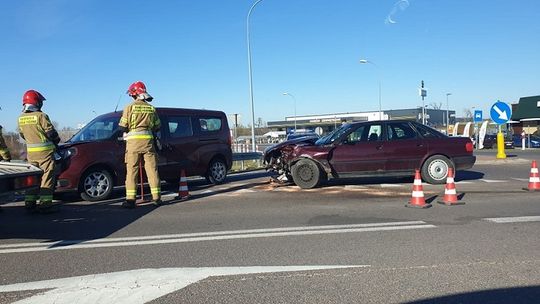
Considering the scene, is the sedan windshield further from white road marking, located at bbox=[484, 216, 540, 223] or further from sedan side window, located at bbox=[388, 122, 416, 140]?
white road marking, located at bbox=[484, 216, 540, 223]

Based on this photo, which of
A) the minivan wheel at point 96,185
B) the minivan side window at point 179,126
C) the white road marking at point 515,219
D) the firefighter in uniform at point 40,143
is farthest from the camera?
the minivan side window at point 179,126

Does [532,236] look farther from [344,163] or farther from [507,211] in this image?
[344,163]

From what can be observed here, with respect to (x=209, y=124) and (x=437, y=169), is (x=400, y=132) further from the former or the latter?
(x=209, y=124)

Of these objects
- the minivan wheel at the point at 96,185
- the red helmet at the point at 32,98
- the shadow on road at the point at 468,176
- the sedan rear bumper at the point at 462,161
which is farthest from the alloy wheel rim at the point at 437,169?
the red helmet at the point at 32,98

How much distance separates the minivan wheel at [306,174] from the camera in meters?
10.5

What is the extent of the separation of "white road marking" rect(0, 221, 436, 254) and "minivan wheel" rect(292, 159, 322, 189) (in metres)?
4.02

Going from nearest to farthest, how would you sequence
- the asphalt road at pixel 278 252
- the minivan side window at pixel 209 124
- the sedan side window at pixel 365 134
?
the asphalt road at pixel 278 252 < the sedan side window at pixel 365 134 < the minivan side window at pixel 209 124

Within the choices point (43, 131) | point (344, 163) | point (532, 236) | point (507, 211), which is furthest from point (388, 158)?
point (43, 131)

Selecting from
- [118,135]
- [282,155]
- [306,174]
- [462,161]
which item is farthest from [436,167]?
[118,135]

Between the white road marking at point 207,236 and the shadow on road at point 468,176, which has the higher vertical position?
the white road marking at point 207,236

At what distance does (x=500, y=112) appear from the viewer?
18.1 meters

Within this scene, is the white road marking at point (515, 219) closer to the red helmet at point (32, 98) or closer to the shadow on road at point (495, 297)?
the shadow on road at point (495, 297)

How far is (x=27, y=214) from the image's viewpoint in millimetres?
7918

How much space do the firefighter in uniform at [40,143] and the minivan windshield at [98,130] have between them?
1.86 meters
